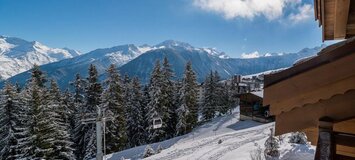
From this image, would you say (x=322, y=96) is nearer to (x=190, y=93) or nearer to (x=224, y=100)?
(x=190, y=93)

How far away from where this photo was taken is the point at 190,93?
162 ft

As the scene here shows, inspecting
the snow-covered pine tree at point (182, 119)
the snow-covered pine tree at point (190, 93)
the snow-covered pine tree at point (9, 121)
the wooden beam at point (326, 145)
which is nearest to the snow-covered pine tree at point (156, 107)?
the snow-covered pine tree at point (182, 119)

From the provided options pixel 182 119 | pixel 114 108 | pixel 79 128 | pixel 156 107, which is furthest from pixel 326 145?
pixel 182 119

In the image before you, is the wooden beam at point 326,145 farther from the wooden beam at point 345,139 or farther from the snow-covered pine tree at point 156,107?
the snow-covered pine tree at point 156,107

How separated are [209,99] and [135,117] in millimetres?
13989

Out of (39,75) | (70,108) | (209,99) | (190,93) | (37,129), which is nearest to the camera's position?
(37,129)

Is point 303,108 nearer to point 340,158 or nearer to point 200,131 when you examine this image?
point 340,158

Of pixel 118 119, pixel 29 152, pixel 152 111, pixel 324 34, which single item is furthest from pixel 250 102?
pixel 324 34

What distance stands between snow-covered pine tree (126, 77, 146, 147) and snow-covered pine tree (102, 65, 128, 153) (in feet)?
20.0

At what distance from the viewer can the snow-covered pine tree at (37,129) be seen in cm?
2769

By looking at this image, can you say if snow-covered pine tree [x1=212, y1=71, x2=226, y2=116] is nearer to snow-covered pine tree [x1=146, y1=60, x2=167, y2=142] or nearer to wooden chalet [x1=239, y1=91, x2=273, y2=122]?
wooden chalet [x1=239, y1=91, x2=273, y2=122]

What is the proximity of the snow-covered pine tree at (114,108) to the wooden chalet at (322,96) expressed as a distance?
36819mm

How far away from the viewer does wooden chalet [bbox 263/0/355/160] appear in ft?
8.18

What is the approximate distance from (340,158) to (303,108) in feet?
1.49
